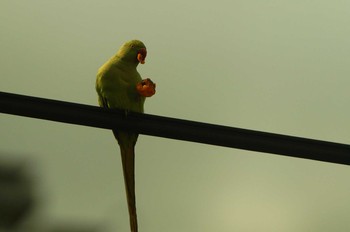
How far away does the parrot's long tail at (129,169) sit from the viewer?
127 cm

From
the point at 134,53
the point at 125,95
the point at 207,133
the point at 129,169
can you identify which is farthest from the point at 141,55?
the point at 207,133

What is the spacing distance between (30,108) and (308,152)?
0.56 metres

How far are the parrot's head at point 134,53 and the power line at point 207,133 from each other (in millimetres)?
481

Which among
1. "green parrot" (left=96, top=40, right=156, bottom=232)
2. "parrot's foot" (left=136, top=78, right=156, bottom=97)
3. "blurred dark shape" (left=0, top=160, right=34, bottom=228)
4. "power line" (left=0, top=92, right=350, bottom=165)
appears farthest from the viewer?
"blurred dark shape" (left=0, top=160, right=34, bottom=228)

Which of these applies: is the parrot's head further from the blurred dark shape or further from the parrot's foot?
the blurred dark shape

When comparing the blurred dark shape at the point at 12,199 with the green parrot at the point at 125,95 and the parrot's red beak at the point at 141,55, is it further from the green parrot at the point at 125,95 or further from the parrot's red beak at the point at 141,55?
the parrot's red beak at the point at 141,55

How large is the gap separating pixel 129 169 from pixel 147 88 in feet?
0.82

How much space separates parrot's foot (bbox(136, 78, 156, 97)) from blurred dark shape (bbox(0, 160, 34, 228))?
1.83 feet

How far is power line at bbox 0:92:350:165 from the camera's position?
92 cm

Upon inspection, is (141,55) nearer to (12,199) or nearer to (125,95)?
(125,95)

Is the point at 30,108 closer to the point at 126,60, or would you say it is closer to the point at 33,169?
the point at 126,60

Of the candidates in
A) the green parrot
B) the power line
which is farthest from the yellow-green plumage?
the power line

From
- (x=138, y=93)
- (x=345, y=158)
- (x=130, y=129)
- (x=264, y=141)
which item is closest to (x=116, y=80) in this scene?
(x=138, y=93)

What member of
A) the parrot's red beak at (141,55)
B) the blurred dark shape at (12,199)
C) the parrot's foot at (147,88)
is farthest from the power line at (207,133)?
the blurred dark shape at (12,199)
